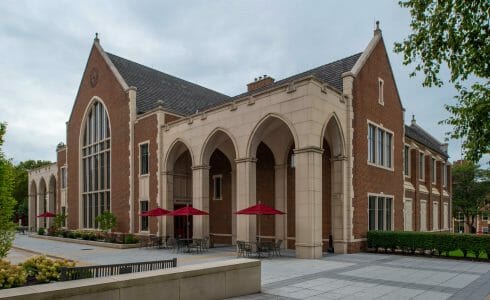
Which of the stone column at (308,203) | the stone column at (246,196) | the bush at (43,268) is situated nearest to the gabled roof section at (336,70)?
the stone column at (308,203)

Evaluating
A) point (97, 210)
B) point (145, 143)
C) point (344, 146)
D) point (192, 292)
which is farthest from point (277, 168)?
point (97, 210)

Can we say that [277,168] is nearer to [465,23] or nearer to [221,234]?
[221,234]

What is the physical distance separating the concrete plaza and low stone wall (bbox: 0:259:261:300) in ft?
1.93

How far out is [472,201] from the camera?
156 feet

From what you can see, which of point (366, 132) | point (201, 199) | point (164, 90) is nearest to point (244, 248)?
point (201, 199)

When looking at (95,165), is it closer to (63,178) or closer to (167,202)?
(63,178)

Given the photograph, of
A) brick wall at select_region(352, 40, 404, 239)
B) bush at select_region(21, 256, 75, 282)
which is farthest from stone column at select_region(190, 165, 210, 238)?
bush at select_region(21, 256, 75, 282)

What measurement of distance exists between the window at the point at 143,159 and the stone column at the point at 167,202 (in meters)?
2.45

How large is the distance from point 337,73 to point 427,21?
14.2 metres

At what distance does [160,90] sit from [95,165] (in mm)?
8647

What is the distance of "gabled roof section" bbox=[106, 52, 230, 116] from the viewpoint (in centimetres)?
3025

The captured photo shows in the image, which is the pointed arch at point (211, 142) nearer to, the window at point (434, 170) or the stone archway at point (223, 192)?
the stone archway at point (223, 192)

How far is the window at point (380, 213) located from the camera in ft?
72.7

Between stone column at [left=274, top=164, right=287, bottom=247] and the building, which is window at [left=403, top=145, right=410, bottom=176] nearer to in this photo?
the building
